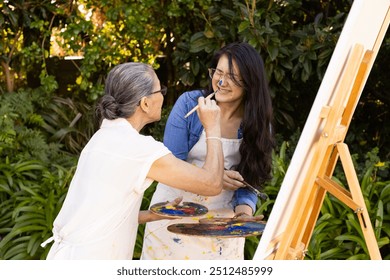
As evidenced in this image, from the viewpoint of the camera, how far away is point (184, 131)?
3236mm

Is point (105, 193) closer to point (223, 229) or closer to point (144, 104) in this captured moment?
point (144, 104)

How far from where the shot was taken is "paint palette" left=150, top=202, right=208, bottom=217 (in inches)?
115

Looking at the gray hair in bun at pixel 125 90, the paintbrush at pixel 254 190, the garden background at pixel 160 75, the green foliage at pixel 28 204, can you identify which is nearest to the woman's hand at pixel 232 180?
the paintbrush at pixel 254 190

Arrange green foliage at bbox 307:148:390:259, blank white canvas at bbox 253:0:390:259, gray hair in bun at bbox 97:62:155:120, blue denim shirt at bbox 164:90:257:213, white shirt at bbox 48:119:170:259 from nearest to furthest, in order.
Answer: blank white canvas at bbox 253:0:390:259 → white shirt at bbox 48:119:170:259 → gray hair in bun at bbox 97:62:155:120 → blue denim shirt at bbox 164:90:257:213 → green foliage at bbox 307:148:390:259

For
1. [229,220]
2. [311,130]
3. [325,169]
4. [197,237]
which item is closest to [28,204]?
[197,237]

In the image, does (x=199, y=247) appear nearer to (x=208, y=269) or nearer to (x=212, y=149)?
(x=208, y=269)

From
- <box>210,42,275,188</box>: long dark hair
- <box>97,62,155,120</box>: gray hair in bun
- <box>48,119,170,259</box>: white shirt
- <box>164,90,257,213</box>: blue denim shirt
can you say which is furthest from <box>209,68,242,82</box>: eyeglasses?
<box>48,119,170,259</box>: white shirt

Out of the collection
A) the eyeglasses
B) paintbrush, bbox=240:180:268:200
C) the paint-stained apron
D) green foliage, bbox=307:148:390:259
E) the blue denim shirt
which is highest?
the eyeglasses

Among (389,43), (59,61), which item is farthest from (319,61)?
(59,61)

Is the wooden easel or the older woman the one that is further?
the older woman

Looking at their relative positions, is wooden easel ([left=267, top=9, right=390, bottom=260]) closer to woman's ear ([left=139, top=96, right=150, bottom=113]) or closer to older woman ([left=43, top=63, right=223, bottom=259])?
older woman ([left=43, top=63, right=223, bottom=259])

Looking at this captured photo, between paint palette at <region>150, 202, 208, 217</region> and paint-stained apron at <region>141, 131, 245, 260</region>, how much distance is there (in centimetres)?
17

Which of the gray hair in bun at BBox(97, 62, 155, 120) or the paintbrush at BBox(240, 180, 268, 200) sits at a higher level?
the gray hair in bun at BBox(97, 62, 155, 120)

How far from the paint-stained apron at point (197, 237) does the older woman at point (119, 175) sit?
1.33 feet
